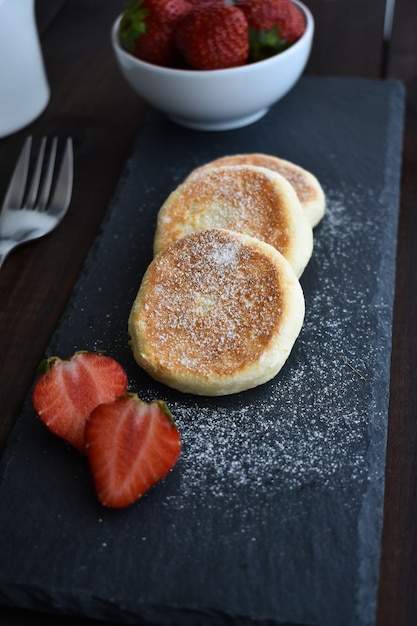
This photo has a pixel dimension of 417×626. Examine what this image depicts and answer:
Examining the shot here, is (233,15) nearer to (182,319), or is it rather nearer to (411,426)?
(182,319)

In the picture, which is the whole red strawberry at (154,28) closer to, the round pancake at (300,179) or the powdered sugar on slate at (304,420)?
the round pancake at (300,179)

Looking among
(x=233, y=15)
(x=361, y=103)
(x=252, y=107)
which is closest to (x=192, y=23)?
(x=233, y=15)

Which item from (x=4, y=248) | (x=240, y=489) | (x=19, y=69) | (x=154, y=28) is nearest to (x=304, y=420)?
(x=240, y=489)

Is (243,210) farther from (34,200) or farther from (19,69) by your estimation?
(19,69)

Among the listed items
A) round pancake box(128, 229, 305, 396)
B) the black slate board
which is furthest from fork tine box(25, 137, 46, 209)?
round pancake box(128, 229, 305, 396)

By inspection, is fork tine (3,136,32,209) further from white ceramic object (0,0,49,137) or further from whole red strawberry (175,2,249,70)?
whole red strawberry (175,2,249,70)

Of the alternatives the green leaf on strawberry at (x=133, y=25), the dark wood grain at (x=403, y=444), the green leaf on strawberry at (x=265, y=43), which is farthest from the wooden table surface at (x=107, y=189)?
the green leaf on strawberry at (x=265, y=43)
